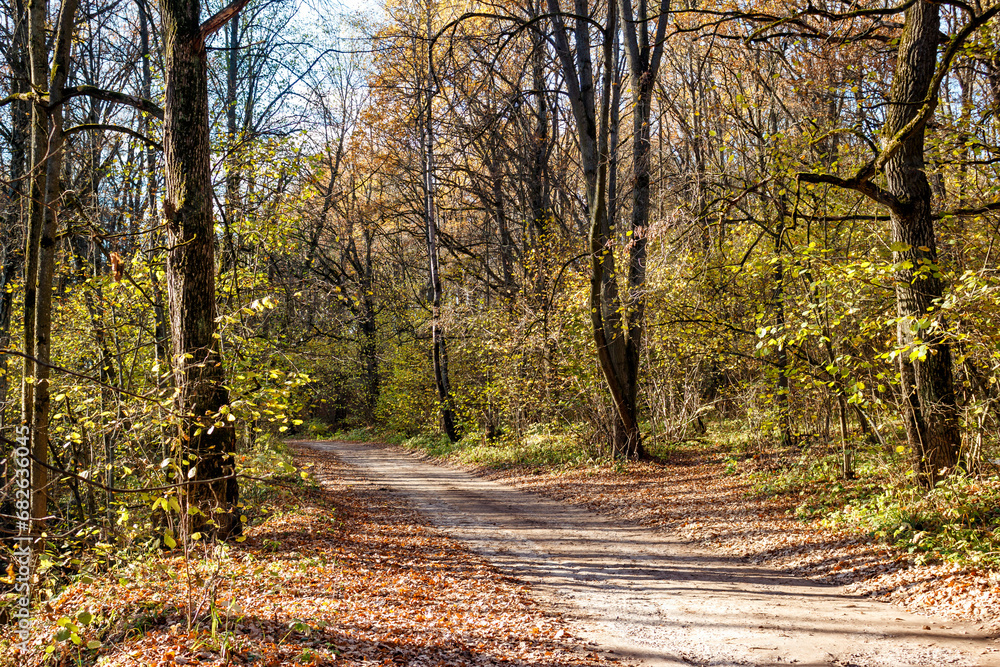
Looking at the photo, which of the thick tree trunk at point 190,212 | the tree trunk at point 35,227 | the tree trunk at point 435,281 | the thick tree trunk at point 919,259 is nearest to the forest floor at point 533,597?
the thick tree trunk at point 190,212

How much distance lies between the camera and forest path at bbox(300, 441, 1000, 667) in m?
4.59

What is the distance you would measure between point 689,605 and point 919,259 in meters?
4.51

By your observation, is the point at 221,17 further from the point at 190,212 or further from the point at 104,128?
the point at 190,212

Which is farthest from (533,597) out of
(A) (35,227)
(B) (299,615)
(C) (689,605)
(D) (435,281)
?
(D) (435,281)

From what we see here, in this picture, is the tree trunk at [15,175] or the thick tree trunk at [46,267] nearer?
the thick tree trunk at [46,267]

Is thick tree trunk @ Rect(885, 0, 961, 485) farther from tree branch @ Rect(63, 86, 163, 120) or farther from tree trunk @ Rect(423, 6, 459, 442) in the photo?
tree trunk @ Rect(423, 6, 459, 442)

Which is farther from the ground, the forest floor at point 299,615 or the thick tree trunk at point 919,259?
the thick tree trunk at point 919,259

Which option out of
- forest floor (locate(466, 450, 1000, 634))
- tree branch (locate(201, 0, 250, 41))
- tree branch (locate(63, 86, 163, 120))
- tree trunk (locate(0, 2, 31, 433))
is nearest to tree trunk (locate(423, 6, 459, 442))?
forest floor (locate(466, 450, 1000, 634))

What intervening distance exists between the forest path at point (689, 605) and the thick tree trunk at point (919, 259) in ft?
7.24

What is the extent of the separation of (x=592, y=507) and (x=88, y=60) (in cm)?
1275

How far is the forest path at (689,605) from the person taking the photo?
4.59 metres

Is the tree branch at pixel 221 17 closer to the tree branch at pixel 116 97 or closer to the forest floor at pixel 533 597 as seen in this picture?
the tree branch at pixel 116 97

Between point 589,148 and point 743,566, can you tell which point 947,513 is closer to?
point 743,566

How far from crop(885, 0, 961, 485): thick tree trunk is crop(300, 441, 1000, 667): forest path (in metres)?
2.21
